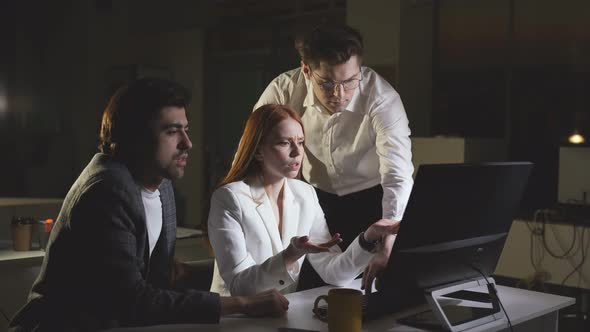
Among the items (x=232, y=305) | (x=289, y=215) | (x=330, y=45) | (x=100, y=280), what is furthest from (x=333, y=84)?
(x=100, y=280)

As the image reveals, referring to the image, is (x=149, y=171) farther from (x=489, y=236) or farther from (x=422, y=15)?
(x=422, y=15)

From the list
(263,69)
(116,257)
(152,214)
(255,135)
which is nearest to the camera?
(116,257)

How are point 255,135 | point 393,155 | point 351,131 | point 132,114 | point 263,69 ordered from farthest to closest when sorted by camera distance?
1. point 263,69
2. point 351,131
3. point 393,155
4. point 255,135
5. point 132,114

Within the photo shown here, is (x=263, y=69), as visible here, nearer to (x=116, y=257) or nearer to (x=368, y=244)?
(x=368, y=244)

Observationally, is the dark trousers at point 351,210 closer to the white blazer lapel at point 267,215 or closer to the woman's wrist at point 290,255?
the white blazer lapel at point 267,215

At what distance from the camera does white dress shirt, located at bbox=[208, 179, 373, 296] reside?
178 centimetres

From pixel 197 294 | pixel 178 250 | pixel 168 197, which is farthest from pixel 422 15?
pixel 197 294

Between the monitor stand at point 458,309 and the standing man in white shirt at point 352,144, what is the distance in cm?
47

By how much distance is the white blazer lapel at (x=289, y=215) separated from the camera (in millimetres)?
2057

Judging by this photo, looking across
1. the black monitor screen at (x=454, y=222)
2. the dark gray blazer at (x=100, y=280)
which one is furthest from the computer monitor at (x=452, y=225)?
the dark gray blazer at (x=100, y=280)

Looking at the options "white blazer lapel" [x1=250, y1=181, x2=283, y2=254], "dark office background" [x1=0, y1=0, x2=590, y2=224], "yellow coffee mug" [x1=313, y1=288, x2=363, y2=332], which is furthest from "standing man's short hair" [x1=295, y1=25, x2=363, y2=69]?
"dark office background" [x1=0, y1=0, x2=590, y2=224]

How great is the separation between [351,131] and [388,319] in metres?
1.00

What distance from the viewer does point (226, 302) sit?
1.50 meters

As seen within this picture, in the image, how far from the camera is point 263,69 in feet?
24.9
